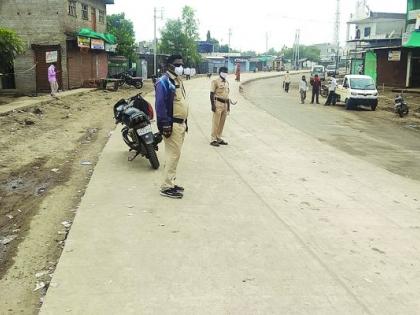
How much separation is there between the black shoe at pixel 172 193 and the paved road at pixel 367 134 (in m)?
4.97

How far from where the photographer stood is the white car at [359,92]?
23.9 metres

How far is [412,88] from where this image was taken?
107ft

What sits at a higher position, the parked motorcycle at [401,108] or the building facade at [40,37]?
the building facade at [40,37]

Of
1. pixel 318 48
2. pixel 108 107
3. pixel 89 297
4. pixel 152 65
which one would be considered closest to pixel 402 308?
pixel 89 297

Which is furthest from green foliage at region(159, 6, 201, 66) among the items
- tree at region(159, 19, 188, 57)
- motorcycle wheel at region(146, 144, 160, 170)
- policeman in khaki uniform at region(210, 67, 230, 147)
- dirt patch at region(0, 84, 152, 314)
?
motorcycle wheel at region(146, 144, 160, 170)

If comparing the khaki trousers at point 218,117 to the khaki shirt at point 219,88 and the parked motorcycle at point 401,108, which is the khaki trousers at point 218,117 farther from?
the parked motorcycle at point 401,108

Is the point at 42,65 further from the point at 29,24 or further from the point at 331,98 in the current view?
the point at 331,98

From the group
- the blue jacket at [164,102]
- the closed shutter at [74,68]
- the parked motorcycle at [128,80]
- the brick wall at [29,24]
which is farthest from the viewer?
the parked motorcycle at [128,80]

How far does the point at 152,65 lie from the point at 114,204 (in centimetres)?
5156

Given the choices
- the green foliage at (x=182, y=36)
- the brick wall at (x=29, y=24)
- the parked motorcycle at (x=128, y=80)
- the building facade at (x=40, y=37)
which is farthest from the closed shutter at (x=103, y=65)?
the green foliage at (x=182, y=36)

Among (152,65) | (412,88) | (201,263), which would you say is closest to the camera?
(201,263)

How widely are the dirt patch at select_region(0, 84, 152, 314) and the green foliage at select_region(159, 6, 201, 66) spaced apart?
4633cm

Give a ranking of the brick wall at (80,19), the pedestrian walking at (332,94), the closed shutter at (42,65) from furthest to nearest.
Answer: the brick wall at (80,19) < the closed shutter at (42,65) < the pedestrian walking at (332,94)

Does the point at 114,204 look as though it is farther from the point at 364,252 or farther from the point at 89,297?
the point at 364,252
